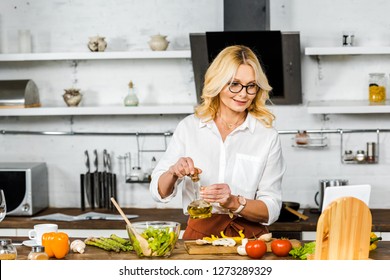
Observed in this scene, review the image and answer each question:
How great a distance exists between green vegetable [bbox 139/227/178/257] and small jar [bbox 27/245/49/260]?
40cm

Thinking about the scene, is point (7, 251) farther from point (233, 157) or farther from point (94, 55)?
point (94, 55)

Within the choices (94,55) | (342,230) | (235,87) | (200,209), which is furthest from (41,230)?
(94,55)

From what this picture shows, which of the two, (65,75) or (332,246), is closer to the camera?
(332,246)

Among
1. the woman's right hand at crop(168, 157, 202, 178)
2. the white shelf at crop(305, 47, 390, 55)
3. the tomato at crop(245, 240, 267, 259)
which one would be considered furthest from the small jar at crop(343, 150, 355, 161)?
the tomato at crop(245, 240, 267, 259)

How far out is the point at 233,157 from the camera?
372 cm

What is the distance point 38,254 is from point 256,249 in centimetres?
93

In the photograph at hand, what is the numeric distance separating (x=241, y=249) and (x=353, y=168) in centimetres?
263

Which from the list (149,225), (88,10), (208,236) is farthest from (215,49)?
(149,225)

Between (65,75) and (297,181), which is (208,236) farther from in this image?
(65,75)

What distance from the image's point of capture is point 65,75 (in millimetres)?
5809

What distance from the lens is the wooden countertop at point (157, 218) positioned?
16.3 feet

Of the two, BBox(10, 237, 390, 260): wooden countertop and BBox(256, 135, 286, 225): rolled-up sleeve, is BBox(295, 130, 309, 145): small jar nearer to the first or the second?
BBox(256, 135, 286, 225): rolled-up sleeve

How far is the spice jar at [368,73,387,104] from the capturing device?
5391 millimetres
